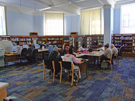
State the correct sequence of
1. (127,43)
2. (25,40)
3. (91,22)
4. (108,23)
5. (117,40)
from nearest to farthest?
(108,23), (127,43), (117,40), (25,40), (91,22)

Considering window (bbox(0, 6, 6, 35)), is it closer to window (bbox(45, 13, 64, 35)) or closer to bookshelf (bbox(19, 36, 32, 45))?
bookshelf (bbox(19, 36, 32, 45))

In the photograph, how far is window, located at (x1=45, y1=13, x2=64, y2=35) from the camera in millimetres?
13548

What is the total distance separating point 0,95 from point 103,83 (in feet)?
11.0

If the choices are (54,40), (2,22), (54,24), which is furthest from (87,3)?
(2,22)

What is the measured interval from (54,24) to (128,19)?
24.6 ft

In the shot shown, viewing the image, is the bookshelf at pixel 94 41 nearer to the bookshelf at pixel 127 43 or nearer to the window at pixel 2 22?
the bookshelf at pixel 127 43

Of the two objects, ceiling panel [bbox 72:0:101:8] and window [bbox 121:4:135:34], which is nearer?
window [bbox 121:4:135:34]

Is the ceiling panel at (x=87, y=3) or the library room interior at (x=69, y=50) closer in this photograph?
the library room interior at (x=69, y=50)

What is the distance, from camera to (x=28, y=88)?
12.4ft

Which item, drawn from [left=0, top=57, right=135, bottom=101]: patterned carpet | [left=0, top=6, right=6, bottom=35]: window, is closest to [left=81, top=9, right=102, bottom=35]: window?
[left=0, top=6, right=6, bottom=35]: window

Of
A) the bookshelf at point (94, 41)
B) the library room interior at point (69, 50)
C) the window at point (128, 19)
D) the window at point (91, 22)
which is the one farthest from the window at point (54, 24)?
the window at point (128, 19)

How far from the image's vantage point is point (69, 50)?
443 centimetres

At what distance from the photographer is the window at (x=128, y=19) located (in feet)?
35.9

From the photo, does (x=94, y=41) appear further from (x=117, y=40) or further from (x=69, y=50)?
(x=69, y=50)
